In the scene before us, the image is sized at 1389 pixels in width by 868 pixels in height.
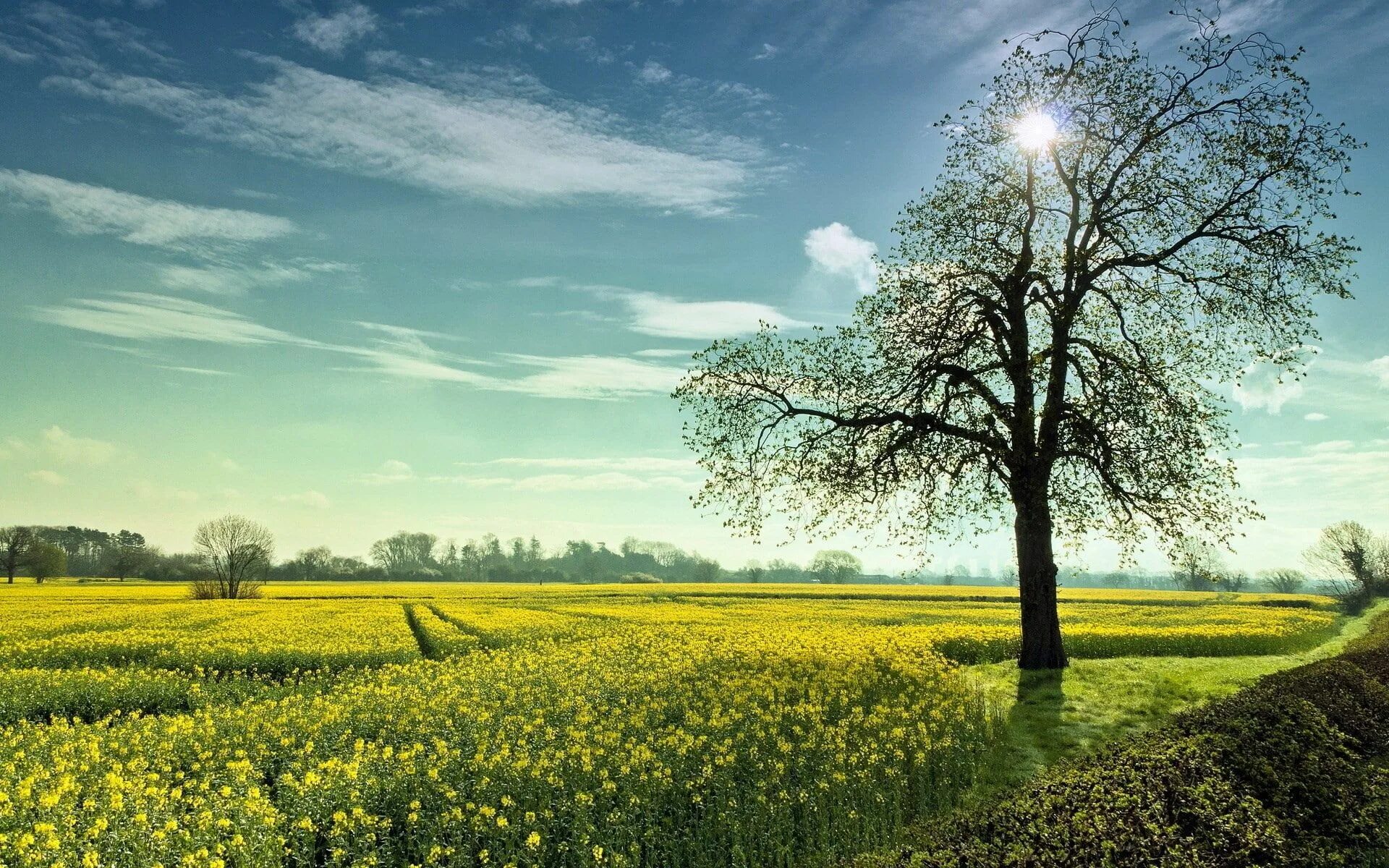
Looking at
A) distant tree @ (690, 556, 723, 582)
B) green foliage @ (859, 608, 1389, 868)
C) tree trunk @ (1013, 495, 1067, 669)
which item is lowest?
distant tree @ (690, 556, 723, 582)

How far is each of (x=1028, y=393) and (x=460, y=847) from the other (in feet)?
61.5

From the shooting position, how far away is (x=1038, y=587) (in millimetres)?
21344

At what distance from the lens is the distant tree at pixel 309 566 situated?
123438 millimetres

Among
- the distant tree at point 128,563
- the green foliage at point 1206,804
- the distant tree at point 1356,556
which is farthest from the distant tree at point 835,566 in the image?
the green foliage at point 1206,804

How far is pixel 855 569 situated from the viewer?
179 meters

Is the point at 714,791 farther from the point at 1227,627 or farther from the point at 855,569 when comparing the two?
the point at 855,569

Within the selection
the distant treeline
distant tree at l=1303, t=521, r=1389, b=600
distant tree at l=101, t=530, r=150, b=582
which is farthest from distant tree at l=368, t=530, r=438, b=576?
distant tree at l=1303, t=521, r=1389, b=600

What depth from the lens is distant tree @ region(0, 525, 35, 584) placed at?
92438mm

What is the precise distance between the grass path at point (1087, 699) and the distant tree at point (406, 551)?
156 m

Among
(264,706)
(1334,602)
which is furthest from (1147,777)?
(1334,602)

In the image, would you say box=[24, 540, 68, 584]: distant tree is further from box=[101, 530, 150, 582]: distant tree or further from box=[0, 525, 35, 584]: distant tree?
box=[101, 530, 150, 582]: distant tree

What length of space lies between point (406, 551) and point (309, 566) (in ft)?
152

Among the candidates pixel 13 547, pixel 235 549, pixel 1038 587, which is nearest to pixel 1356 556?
pixel 1038 587

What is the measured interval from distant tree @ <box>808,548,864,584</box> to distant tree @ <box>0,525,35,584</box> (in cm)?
12277
